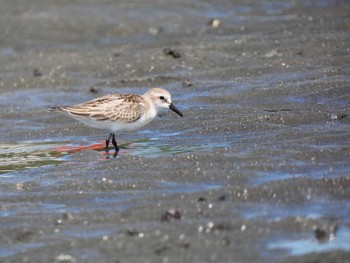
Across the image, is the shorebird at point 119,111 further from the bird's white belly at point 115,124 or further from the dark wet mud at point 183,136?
the dark wet mud at point 183,136

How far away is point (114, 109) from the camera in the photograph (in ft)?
39.5

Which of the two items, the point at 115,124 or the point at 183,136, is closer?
the point at 115,124

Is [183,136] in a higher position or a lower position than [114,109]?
lower

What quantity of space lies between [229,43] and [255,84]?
2816 mm

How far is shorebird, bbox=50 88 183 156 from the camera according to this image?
39.3 feet

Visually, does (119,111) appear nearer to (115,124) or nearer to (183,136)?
(115,124)

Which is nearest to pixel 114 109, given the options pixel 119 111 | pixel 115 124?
pixel 119 111

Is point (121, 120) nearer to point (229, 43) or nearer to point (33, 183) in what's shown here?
point (33, 183)

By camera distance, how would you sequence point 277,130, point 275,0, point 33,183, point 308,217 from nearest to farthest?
point 308,217 → point 33,183 → point 277,130 → point 275,0

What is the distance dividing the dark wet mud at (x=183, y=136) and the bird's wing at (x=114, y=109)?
435mm

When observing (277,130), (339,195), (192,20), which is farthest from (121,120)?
(192,20)

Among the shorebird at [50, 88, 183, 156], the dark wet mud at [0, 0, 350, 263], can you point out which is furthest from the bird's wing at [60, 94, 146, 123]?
the dark wet mud at [0, 0, 350, 263]

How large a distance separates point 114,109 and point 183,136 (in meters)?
0.95

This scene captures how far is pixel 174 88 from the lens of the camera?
14.6 meters
